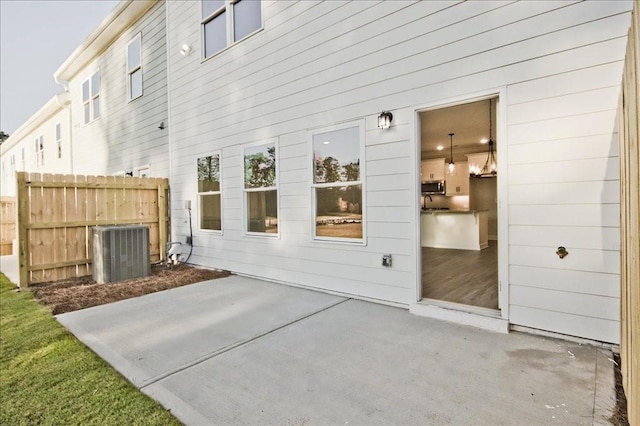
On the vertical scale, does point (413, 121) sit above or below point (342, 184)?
above

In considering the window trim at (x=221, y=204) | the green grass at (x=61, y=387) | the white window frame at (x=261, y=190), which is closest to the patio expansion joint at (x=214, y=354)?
the green grass at (x=61, y=387)

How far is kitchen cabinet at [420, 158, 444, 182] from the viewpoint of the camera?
10716 millimetres

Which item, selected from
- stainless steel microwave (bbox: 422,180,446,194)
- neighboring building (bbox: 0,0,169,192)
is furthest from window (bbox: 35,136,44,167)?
stainless steel microwave (bbox: 422,180,446,194)

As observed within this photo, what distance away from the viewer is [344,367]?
2477 millimetres

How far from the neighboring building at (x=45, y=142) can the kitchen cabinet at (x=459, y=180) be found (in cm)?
1281

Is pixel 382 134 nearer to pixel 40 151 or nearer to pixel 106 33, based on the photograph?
pixel 106 33

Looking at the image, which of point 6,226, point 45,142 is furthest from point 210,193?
point 45,142

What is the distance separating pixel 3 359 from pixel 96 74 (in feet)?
32.7

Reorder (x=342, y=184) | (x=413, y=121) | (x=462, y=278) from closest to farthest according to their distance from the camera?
(x=413, y=121)
(x=342, y=184)
(x=462, y=278)

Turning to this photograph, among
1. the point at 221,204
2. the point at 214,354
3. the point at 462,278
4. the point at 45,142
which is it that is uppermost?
the point at 45,142

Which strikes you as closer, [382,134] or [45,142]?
[382,134]

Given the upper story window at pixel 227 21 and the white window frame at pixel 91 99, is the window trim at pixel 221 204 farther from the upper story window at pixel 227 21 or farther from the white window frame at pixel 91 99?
the white window frame at pixel 91 99

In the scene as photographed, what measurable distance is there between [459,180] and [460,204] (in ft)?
2.67

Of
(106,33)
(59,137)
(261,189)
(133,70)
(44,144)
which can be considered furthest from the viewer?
(44,144)
